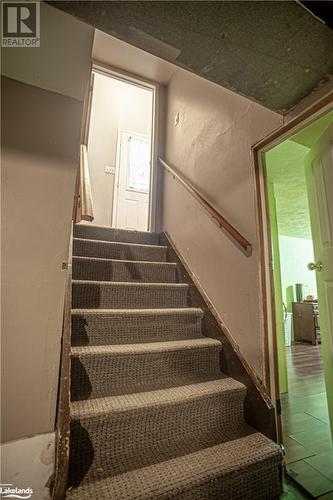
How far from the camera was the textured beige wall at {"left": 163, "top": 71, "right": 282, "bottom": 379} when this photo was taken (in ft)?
5.04

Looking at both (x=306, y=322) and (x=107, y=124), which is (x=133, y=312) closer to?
(x=107, y=124)

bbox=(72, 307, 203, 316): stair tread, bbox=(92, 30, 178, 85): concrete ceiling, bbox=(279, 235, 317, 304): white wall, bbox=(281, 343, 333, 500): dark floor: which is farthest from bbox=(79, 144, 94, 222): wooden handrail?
bbox=(279, 235, 317, 304): white wall

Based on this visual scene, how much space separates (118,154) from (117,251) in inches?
103

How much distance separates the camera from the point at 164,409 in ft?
3.93

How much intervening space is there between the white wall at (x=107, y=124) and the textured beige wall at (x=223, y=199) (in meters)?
1.83

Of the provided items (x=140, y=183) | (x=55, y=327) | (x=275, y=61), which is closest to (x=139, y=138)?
(x=140, y=183)

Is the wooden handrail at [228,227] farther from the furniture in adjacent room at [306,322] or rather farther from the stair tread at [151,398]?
the furniture in adjacent room at [306,322]

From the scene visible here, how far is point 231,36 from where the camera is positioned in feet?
3.23

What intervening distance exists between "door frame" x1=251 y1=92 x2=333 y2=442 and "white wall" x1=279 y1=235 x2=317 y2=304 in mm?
4484

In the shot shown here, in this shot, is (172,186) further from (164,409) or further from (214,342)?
(164,409)

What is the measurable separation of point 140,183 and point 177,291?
2907mm

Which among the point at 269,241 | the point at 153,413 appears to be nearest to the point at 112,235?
the point at 269,241

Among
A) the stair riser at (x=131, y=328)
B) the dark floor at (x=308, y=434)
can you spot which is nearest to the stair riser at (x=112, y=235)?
the stair riser at (x=131, y=328)

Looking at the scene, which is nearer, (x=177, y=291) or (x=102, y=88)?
(x=177, y=291)
